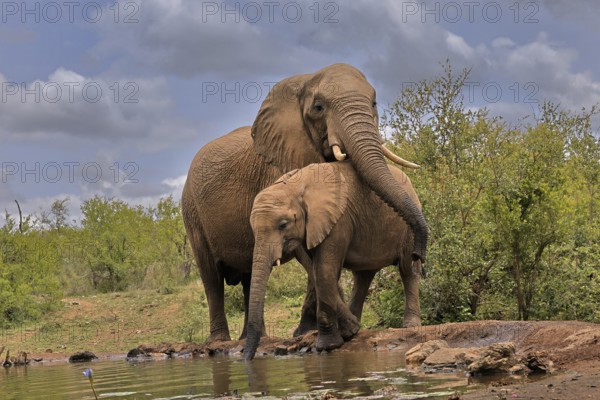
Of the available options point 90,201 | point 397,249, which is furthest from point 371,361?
point 90,201

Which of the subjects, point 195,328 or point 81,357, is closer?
point 81,357

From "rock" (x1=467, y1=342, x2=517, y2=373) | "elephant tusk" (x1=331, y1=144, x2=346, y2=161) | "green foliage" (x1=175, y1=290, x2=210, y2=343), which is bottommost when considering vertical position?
"rock" (x1=467, y1=342, x2=517, y2=373)

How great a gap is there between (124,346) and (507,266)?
7.37 m

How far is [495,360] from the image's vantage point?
24.3 feet

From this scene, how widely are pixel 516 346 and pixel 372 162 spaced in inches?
113

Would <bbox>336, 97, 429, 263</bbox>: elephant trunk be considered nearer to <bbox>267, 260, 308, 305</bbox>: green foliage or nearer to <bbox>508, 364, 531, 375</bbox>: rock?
<bbox>508, 364, 531, 375</bbox>: rock

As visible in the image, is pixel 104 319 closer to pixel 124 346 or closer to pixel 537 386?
pixel 124 346

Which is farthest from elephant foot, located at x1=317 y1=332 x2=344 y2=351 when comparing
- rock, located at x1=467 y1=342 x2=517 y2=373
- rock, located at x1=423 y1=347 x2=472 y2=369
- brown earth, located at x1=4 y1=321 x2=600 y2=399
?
rock, located at x1=467 y1=342 x2=517 y2=373

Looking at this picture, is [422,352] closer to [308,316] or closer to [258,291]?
[258,291]

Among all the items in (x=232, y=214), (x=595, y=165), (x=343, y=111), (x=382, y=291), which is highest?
(x=595, y=165)

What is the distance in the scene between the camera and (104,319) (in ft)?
67.7

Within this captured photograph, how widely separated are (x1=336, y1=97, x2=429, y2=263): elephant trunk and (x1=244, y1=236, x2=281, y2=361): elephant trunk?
1458 millimetres

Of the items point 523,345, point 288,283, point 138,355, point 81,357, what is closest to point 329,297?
point 523,345

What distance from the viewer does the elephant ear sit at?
1213 cm
